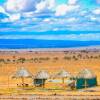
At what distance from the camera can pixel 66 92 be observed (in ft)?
157

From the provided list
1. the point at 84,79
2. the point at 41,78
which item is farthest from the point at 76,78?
the point at 41,78

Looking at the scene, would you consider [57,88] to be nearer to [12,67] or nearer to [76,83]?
[76,83]

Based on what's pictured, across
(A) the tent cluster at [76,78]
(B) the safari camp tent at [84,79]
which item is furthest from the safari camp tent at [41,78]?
(B) the safari camp tent at [84,79]

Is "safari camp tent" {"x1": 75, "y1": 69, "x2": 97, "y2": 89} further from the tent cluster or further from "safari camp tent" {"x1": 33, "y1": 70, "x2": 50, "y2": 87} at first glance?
"safari camp tent" {"x1": 33, "y1": 70, "x2": 50, "y2": 87}

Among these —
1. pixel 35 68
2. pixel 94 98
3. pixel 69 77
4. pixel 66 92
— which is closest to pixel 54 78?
pixel 69 77

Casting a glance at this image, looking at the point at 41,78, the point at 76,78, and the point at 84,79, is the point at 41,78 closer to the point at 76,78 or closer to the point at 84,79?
the point at 76,78

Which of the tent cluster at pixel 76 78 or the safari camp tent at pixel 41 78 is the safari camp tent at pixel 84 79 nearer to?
the tent cluster at pixel 76 78

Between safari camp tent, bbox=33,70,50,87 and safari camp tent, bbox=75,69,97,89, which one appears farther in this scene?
safari camp tent, bbox=33,70,50,87

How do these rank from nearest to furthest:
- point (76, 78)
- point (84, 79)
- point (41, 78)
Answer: point (76, 78)
point (84, 79)
point (41, 78)

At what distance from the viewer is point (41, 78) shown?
167ft

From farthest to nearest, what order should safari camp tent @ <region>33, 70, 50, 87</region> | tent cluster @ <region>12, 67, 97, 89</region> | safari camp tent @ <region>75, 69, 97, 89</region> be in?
safari camp tent @ <region>33, 70, 50, 87</region> < tent cluster @ <region>12, 67, 97, 89</region> < safari camp tent @ <region>75, 69, 97, 89</region>

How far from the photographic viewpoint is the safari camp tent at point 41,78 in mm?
50969

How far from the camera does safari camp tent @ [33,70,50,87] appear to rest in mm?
50969

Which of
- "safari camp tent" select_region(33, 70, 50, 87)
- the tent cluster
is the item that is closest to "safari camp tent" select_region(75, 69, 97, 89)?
the tent cluster
